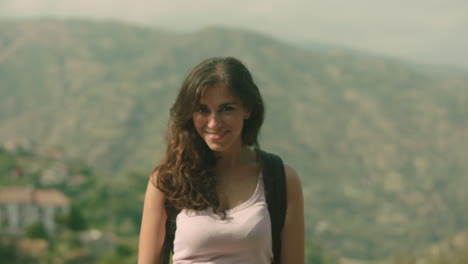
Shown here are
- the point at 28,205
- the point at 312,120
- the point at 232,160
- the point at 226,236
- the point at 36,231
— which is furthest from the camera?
the point at 312,120

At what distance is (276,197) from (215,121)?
1.07 ft

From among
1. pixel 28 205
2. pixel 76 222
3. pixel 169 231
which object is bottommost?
pixel 28 205

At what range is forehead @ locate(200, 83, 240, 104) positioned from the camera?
80.4 inches

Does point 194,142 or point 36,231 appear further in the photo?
point 36,231

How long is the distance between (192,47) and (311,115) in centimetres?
4945

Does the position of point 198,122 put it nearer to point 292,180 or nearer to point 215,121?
point 215,121

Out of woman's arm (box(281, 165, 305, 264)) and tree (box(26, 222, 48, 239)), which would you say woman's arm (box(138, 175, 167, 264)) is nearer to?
woman's arm (box(281, 165, 305, 264))

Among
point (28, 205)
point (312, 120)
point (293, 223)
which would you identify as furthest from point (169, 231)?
point (312, 120)

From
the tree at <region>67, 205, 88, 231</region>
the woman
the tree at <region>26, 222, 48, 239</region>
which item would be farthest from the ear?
the tree at <region>67, 205, 88, 231</region>

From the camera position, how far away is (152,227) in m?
2.08

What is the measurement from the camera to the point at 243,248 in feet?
6.45

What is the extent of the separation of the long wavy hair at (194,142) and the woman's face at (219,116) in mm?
21

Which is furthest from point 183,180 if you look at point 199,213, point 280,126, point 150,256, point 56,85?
point 56,85

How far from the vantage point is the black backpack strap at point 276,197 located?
2.05 m
